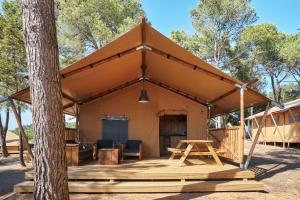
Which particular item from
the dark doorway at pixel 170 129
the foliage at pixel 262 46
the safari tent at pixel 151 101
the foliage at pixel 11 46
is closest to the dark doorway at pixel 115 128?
the safari tent at pixel 151 101

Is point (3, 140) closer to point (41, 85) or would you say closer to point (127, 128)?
point (127, 128)

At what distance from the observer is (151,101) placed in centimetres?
1113

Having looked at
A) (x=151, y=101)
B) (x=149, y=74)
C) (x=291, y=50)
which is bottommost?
(x=151, y=101)

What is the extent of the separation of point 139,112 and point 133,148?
1.23m

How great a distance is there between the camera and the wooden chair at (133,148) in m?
9.70

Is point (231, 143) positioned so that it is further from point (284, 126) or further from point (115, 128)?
point (284, 126)

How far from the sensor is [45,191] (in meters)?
4.07

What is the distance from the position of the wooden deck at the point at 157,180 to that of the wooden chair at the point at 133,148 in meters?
2.43

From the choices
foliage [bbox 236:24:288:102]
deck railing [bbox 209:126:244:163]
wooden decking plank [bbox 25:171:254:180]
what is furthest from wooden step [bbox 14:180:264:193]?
foliage [bbox 236:24:288:102]

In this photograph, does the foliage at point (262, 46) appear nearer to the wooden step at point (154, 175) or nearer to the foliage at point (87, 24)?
the foliage at point (87, 24)

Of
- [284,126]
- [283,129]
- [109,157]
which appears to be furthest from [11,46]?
[283,129]

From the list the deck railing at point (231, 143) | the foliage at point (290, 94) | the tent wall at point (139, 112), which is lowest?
the deck railing at point (231, 143)

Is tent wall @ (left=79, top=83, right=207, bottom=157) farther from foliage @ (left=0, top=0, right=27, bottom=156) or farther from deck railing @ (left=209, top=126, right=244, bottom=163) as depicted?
foliage @ (left=0, top=0, right=27, bottom=156)

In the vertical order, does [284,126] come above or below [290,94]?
below
